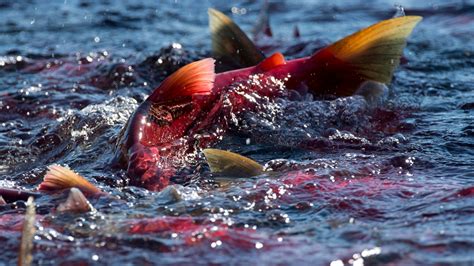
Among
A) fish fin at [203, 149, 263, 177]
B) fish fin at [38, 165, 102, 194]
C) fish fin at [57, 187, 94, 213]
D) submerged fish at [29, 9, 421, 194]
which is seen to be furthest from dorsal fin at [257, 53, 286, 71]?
fish fin at [57, 187, 94, 213]

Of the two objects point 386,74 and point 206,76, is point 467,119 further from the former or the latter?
point 206,76

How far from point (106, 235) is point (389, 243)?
0.88 metres

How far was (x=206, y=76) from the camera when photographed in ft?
12.5

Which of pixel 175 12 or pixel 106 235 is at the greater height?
pixel 175 12

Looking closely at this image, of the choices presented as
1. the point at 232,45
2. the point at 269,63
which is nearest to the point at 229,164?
the point at 269,63

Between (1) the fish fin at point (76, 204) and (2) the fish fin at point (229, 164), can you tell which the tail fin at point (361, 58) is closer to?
(2) the fish fin at point (229, 164)

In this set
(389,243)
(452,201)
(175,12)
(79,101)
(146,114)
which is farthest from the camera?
(175,12)

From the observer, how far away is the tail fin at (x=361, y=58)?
169 inches

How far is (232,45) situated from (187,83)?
1209mm

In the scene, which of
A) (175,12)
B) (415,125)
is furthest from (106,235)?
(175,12)

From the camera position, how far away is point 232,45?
493cm

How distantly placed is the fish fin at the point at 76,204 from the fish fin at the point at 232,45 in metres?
2.06

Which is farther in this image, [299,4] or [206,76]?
[299,4]

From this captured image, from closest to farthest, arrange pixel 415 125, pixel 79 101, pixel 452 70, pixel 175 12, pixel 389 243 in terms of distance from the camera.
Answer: pixel 389 243, pixel 415 125, pixel 79 101, pixel 452 70, pixel 175 12
